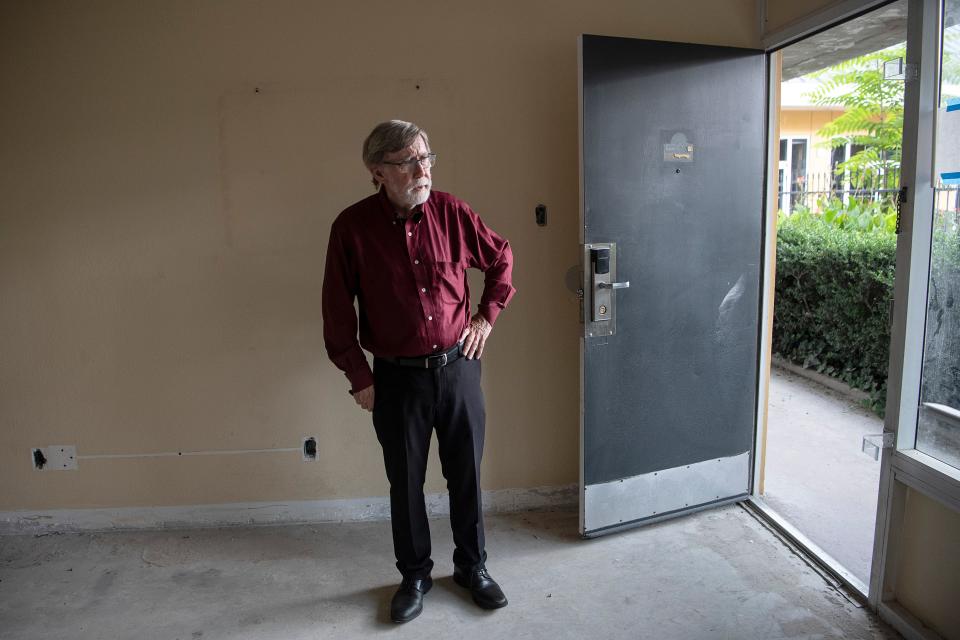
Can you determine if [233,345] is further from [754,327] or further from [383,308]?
[754,327]

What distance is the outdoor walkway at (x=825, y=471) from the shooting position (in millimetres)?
2773

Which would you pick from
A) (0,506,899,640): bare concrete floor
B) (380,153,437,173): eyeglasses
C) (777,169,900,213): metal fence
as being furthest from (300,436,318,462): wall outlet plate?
(777,169,900,213): metal fence

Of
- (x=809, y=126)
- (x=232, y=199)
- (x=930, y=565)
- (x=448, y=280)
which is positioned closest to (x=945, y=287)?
(x=930, y=565)

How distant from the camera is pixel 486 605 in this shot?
88.2 inches

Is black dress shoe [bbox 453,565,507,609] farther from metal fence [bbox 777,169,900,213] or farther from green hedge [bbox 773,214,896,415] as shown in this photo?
metal fence [bbox 777,169,900,213]

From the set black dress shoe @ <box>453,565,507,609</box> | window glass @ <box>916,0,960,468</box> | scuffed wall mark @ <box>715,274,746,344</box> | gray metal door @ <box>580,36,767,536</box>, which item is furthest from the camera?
scuffed wall mark @ <box>715,274,746,344</box>

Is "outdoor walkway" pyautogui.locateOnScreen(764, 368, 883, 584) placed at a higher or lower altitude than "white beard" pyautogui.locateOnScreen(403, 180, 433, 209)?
lower

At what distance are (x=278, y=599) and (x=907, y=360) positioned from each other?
229 centimetres

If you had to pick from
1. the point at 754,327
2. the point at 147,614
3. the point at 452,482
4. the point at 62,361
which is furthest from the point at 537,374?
the point at 62,361

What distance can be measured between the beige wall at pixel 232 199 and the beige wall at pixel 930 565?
55.3 inches

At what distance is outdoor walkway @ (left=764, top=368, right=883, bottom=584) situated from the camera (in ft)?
9.10

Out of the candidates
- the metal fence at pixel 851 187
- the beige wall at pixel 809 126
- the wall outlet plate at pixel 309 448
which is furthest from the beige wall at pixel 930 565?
the beige wall at pixel 809 126

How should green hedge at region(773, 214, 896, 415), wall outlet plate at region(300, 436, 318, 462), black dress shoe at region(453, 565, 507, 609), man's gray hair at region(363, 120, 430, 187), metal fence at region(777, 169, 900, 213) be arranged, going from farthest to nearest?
metal fence at region(777, 169, 900, 213) → green hedge at region(773, 214, 896, 415) → wall outlet plate at region(300, 436, 318, 462) → black dress shoe at region(453, 565, 507, 609) → man's gray hair at region(363, 120, 430, 187)

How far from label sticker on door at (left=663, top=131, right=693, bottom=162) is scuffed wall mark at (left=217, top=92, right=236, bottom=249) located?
1786mm
